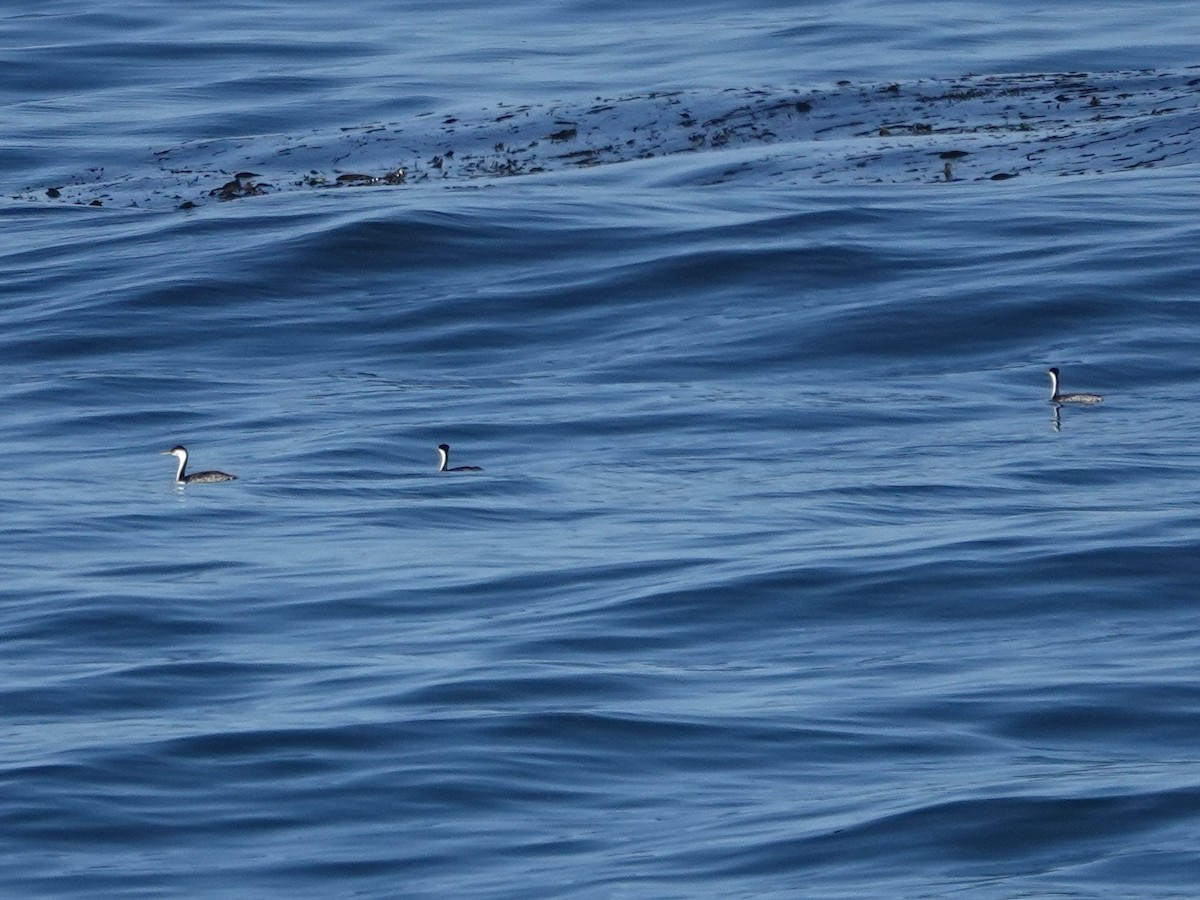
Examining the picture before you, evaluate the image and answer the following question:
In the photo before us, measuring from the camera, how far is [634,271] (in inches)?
1035

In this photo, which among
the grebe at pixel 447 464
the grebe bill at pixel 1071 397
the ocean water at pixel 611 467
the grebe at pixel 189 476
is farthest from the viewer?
the grebe bill at pixel 1071 397

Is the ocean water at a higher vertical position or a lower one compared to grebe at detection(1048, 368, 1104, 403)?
higher

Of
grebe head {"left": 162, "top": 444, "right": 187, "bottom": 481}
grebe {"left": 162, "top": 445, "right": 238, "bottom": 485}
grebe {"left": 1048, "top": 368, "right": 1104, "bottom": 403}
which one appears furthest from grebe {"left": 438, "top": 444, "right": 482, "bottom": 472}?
grebe {"left": 1048, "top": 368, "right": 1104, "bottom": 403}

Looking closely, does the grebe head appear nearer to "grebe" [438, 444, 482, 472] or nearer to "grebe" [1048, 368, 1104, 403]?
"grebe" [438, 444, 482, 472]

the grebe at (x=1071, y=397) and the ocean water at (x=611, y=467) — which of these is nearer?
the ocean water at (x=611, y=467)

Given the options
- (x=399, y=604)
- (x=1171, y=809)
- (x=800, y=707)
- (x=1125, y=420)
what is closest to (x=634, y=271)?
(x=1125, y=420)

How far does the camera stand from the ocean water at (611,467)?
1123 centimetres

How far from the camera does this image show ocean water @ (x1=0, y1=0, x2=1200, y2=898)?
11.2m

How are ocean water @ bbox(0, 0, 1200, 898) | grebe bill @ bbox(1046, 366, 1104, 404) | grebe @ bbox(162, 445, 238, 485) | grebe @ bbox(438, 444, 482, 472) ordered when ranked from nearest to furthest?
1. ocean water @ bbox(0, 0, 1200, 898)
2. grebe @ bbox(162, 445, 238, 485)
3. grebe @ bbox(438, 444, 482, 472)
4. grebe bill @ bbox(1046, 366, 1104, 404)

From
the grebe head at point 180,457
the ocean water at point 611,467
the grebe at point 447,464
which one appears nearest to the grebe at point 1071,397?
the ocean water at point 611,467

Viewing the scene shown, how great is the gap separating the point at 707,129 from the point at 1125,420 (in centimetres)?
1243

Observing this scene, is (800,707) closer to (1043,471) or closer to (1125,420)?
(1043,471)

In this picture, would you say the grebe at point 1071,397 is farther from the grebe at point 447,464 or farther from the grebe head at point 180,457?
the grebe head at point 180,457

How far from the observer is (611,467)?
1955 centimetres
